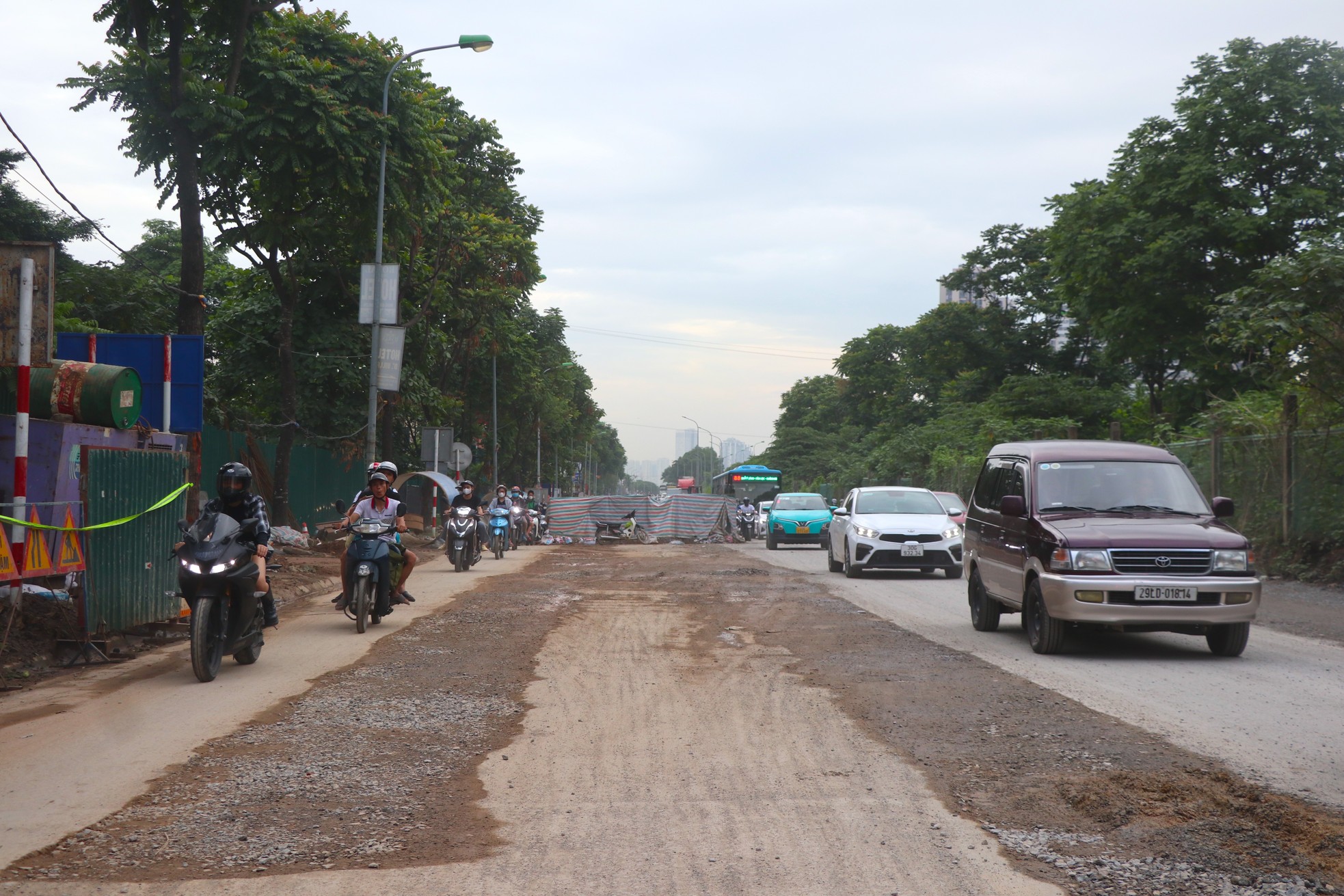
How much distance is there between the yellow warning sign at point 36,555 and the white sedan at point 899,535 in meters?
13.7

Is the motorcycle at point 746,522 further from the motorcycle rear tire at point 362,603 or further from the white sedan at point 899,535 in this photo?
the motorcycle rear tire at point 362,603

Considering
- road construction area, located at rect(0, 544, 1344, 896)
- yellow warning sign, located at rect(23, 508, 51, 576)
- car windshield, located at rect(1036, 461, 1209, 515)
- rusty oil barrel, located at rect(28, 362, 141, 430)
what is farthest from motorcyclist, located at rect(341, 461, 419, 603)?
car windshield, located at rect(1036, 461, 1209, 515)

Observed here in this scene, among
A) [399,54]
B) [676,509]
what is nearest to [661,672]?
[399,54]

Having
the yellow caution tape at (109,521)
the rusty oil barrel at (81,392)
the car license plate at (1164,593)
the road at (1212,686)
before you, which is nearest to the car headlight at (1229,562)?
the car license plate at (1164,593)

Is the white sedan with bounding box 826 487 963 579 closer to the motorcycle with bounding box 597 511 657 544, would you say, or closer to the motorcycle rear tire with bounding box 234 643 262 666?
the motorcycle rear tire with bounding box 234 643 262 666

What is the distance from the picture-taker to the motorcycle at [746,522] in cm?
4472

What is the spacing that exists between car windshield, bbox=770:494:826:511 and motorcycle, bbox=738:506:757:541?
33.3 ft

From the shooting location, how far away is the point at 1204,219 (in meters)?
33.0

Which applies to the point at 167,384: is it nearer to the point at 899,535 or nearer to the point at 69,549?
the point at 69,549

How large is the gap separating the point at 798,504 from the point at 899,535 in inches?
542

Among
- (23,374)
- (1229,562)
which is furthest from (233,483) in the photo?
(1229,562)

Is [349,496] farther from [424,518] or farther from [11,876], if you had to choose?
[11,876]

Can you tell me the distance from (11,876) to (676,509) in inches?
1576

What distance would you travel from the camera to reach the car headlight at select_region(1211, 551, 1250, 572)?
991cm
